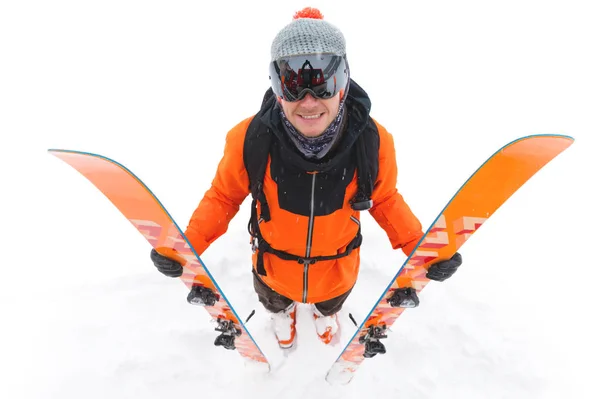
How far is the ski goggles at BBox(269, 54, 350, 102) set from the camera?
1.38 meters

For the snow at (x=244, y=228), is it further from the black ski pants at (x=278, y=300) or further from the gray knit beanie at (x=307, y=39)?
the gray knit beanie at (x=307, y=39)

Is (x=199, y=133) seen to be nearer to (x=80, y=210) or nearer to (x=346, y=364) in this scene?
(x=80, y=210)

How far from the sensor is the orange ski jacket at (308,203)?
5.34 feet

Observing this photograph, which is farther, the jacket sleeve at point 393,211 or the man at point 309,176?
the jacket sleeve at point 393,211

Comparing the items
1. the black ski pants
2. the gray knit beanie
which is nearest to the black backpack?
the gray knit beanie

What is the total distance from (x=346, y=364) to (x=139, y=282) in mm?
2217

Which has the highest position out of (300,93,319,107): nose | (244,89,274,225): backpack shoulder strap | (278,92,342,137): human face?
(300,93,319,107): nose

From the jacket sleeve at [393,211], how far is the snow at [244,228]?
143 centimetres

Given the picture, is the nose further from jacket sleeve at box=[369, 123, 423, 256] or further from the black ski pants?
the black ski pants

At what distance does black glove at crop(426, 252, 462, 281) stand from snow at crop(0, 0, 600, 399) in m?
1.32

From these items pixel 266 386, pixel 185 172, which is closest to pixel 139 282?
pixel 266 386

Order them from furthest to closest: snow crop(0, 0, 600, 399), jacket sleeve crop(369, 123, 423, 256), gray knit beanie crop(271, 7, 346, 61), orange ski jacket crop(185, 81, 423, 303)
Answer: snow crop(0, 0, 600, 399) → jacket sleeve crop(369, 123, 423, 256) → orange ski jacket crop(185, 81, 423, 303) → gray knit beanie crop(271, 7, 346, 61)

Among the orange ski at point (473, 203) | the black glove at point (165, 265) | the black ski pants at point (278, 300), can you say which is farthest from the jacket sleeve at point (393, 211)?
the black glove at point (165, 265)

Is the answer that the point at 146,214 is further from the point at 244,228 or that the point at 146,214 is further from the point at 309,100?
the point at 244,228
